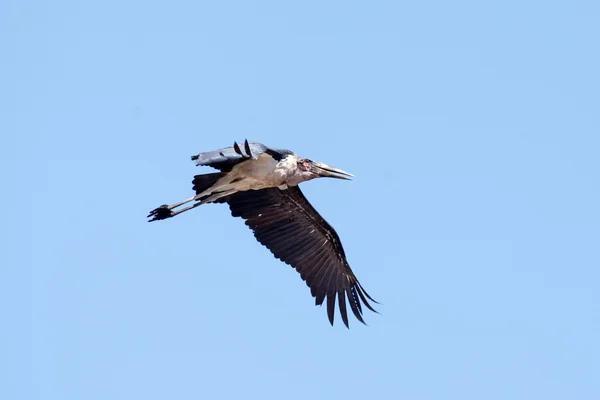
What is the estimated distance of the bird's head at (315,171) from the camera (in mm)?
19922

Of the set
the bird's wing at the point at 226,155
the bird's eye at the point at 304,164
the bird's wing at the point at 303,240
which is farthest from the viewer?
the bird's wing at the point at 303,240

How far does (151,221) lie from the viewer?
1961cm

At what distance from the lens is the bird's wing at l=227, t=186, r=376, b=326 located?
66.4 ft

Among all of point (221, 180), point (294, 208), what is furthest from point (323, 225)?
point (221, 180)

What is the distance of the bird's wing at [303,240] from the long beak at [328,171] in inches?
17.9

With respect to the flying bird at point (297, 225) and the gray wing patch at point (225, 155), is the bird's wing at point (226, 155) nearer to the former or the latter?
the gray wing patch at point (225, 155)

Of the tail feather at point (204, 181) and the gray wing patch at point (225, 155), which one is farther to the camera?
the tail feather at point (204, 181)

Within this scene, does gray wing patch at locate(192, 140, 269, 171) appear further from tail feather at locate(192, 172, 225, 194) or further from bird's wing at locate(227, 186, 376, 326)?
bird's wing at locate(227, 186, 376, 326)

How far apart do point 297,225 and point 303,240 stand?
0.26 meters

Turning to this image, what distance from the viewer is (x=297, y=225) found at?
20.5 metres

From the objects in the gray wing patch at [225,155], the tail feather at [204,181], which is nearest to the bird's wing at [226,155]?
the gray wing patch at [225,155]

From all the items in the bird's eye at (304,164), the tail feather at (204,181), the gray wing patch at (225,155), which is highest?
the bird's eye at (304,164)

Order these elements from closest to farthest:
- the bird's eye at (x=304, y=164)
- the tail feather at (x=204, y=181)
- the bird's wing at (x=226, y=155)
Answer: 1. the bird's wing at (x=226, y=155)
2. the tail feather at (x=204, y=181)
3. the bird's eye at (x=304, y=164)

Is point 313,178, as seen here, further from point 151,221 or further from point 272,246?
point 151,221
